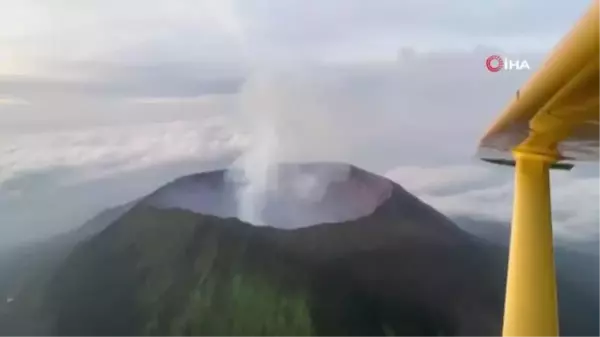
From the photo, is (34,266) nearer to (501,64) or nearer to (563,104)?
(501,64)

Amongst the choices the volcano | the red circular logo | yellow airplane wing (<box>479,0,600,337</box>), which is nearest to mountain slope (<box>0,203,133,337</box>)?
the volcano

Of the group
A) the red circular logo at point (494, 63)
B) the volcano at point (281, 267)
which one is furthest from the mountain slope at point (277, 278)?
the red circular logo at point (494, 63)

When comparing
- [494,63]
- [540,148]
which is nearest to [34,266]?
[494,63]

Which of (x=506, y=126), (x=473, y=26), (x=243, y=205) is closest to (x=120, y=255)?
(x=243, y=205)

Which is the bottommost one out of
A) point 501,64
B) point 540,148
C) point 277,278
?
point 277,278

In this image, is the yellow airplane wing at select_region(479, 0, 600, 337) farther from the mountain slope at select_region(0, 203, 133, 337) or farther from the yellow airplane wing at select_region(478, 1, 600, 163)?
the mountain slope at select_region(0, 203, 133, 337)

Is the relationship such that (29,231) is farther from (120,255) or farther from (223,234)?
(223,234)
